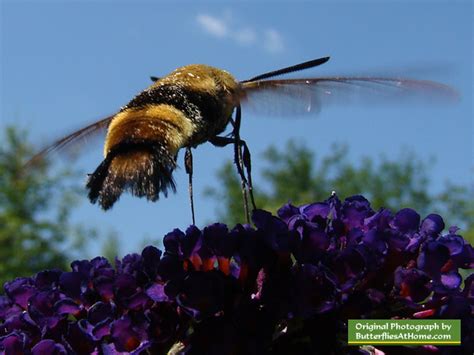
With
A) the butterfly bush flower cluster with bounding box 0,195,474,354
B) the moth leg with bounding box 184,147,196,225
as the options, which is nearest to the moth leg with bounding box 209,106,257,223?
the moth leg with bounding box 184,147,196,225

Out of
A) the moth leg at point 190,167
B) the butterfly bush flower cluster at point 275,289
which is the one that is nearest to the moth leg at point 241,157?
the moth leg at point 190,167

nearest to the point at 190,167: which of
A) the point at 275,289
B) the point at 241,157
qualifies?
the point at 241,157

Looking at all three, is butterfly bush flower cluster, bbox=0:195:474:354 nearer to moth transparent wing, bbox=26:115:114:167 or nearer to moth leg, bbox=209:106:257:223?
moth leg, bbox=209:106:257:223

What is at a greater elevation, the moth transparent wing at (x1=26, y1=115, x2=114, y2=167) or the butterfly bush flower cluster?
the moth transparent wing at (x1=26, y1=115, x2=114, y2=167)

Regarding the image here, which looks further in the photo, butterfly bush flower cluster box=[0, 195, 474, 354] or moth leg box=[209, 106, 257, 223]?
moth leg box=[209, 106, 257, 223]

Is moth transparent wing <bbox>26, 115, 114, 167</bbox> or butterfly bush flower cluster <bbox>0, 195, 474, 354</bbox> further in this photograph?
moth transparent wing <bbox>26, 115, 114, 167</bbox>
